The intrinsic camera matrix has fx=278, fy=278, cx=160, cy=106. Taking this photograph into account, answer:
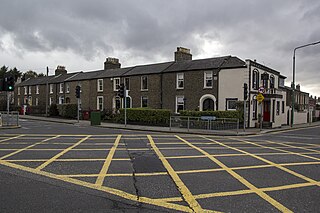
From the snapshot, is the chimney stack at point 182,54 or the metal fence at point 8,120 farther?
the chimney stack at point 182,54

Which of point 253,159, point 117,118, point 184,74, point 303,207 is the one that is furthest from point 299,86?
point 303,207

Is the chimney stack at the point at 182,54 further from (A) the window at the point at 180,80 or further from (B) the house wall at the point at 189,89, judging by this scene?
(A) the window at the point at 180,80

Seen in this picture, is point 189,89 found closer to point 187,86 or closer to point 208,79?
point 187,86

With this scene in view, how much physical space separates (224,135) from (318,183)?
40.5 feet

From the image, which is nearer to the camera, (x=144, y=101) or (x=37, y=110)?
(x=144, y=101)

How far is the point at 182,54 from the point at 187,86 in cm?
622

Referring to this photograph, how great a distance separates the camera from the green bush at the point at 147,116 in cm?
2439

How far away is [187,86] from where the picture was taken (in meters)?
29.2

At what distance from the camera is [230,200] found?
494cm

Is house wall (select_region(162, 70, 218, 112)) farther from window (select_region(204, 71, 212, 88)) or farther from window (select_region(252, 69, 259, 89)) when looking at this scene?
window (select_region(252, 69, 259, 89))

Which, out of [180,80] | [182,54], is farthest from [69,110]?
[182,54]

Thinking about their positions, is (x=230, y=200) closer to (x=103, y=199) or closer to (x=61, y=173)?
(x=103, y=199)

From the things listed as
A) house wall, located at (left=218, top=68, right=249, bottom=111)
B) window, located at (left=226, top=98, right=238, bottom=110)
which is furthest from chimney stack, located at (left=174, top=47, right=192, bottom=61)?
window, located at (left=226, top=98, right=238, bottom=110)

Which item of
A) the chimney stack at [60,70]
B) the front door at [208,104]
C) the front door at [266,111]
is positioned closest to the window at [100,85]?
the chimney stack at [60,70]
